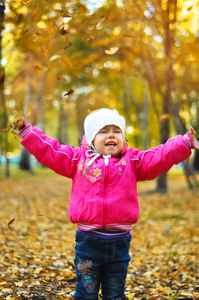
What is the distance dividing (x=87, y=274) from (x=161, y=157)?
1.02 meters

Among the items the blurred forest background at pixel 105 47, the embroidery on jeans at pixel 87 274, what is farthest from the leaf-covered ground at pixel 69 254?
the blurred forest background at pixel 105 47

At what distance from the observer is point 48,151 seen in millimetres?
2625

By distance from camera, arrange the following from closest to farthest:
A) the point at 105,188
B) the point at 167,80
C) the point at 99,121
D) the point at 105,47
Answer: the point at 105,188
the point at 99,121
the point at 167,80
the point at 105,47

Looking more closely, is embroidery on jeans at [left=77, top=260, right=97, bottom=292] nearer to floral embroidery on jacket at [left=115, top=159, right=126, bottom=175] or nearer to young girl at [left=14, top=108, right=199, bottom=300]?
young girl at [left=14, top=108, right=199, bottom=300]

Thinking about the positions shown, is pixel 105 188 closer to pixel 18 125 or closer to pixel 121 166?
pixel 121 166

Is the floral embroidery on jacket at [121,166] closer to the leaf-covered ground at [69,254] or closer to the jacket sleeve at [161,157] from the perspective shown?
the jacket sleeve at [161,157]

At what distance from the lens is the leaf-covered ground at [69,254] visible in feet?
11.2

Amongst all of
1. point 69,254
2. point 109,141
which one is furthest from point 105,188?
point 69,254

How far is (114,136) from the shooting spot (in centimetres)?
258

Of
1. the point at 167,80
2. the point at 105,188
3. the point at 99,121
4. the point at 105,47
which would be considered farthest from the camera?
the point at 105,47

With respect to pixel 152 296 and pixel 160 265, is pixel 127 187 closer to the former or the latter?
pixel 152 296

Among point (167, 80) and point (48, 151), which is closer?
point (48, 151)

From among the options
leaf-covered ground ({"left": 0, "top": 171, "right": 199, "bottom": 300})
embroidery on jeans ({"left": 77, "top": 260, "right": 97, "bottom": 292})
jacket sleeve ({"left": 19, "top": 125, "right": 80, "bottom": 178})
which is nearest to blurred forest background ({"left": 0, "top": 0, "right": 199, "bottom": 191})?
jacket sleeve ({"left": 19, "top": 125, "right": 80, "bottom": 178})

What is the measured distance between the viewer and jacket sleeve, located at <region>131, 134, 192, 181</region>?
245cm
